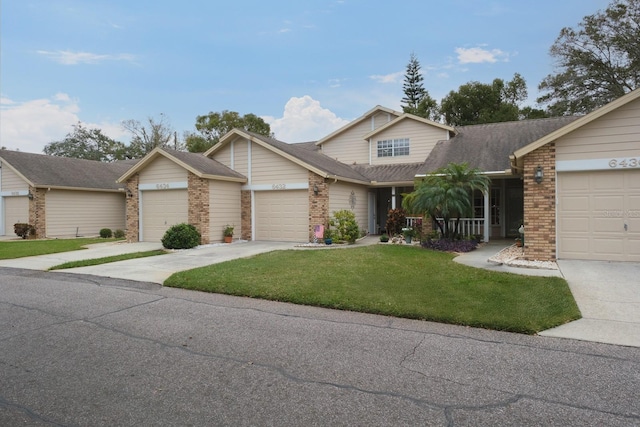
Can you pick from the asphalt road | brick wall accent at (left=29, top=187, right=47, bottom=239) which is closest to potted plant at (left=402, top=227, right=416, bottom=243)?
the asphalt road

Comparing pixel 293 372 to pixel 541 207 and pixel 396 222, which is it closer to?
pixel 541 207

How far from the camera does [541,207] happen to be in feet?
34.1

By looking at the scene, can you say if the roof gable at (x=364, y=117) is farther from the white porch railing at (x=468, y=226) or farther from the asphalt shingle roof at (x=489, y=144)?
the white porch railing at (x=468, y=226)

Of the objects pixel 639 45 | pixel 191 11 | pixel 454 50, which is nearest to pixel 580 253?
pixel 191 11

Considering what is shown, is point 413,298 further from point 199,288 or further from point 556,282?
point 199,288

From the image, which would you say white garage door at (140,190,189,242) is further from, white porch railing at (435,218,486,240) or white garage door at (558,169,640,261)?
white garage door at (558,169,640,261)

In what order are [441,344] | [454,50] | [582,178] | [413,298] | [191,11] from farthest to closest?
[454,50] < [191,11] < [582,178] < [413,298] < [441,344]

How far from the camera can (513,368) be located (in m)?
4.15

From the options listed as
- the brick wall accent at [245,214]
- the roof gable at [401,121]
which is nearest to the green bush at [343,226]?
the brick wall accent at [245,214]

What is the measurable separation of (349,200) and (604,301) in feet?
38.8

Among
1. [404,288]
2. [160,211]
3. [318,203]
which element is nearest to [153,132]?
[160,211]

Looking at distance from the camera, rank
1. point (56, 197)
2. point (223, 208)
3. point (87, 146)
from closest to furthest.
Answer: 1. point (223, 208)
2. point (56, 197)
3. point (87, 146)

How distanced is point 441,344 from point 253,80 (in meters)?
22.5

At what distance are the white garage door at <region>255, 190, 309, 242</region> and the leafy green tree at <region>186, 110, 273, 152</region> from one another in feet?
89.7
